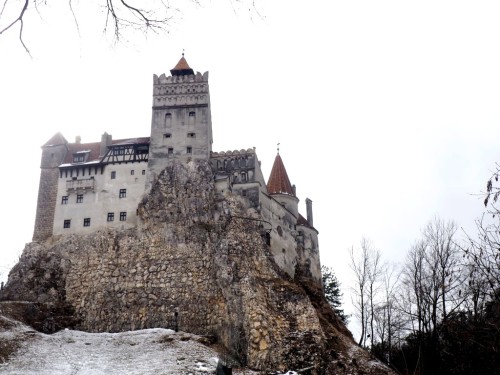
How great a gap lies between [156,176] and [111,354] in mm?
17464

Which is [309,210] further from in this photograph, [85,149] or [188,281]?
[85,149]

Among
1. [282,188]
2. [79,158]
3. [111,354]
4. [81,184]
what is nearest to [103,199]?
[81,184]

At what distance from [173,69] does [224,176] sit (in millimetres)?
13572

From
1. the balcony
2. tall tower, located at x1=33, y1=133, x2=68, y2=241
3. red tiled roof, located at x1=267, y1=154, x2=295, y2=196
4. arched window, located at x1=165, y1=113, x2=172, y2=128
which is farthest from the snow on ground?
arched window, located at x1=165, y1=113, x2=172, y2=128

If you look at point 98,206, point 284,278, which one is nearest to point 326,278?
point 284,278

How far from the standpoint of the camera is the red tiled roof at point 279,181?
55.5m

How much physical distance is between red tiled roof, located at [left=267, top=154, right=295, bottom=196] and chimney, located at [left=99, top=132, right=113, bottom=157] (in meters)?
15.9

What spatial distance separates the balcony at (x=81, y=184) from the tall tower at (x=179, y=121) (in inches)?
216

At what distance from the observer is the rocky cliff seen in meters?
41.8

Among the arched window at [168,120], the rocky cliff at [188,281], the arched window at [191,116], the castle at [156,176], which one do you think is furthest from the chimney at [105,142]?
the arched window at [191,116]

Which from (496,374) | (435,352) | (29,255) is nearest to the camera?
(496,374)

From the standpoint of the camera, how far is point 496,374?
16031 millimetres

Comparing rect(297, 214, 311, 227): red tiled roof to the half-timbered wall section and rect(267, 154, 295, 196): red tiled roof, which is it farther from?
the half-timbered wall section

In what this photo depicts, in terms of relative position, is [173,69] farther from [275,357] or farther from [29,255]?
[275,357]
